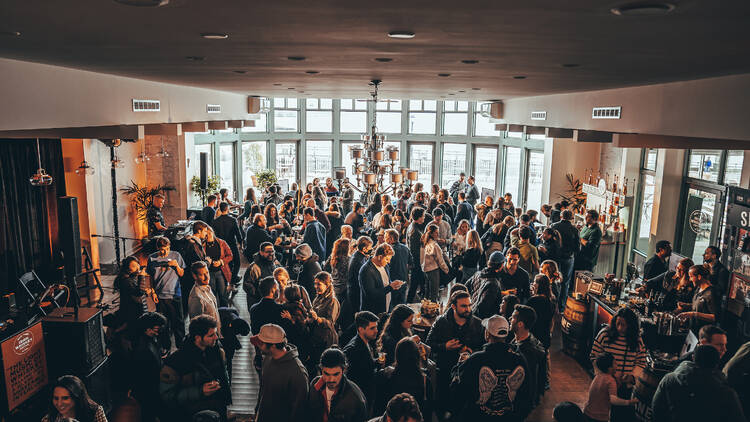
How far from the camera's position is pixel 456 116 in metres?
17.0

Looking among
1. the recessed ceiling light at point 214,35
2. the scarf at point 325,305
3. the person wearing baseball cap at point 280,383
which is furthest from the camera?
the scarf at point 325,305

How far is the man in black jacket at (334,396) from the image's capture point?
3.10 m

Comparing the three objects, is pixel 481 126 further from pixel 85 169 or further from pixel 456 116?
pixel 85 169

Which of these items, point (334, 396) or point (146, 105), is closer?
point (334, 396)

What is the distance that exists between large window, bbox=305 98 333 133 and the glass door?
1174cm

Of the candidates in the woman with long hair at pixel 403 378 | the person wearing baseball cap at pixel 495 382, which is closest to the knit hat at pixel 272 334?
the woman with long hair at pixel 403 378

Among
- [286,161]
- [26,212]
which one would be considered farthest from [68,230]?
[286,161]

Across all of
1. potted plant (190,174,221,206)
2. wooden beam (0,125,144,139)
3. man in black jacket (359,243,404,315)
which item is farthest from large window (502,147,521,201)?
wooden beam (0,125,144,139)

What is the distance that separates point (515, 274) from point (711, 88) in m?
2.44

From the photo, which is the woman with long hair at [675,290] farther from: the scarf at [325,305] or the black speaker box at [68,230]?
the black speaker box at [68,230]

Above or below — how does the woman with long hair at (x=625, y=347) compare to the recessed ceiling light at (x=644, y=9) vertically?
below

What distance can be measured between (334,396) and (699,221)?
7.67 m

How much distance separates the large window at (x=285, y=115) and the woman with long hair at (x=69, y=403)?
1458 centimetres

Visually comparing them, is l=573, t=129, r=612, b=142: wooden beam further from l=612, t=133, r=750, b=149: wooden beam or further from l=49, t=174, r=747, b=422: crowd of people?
l=49, t=174, r=747, b=422: crowd of people
